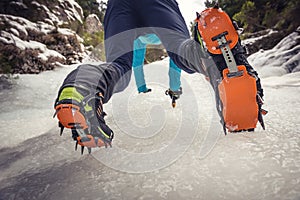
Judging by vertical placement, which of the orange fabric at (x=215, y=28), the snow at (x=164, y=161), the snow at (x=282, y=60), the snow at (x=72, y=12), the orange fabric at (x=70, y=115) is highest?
the snow at (x=72, y=12)

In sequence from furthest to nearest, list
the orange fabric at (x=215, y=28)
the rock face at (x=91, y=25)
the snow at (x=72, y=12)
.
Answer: the rock face at (x=91, y=25) < the snow at (x=72, y=12) < the orange fabric at (x=215, y=28)

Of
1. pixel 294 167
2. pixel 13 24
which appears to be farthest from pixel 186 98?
pixel 13 24

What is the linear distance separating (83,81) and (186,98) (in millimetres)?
1101

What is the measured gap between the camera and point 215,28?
68 centimetres

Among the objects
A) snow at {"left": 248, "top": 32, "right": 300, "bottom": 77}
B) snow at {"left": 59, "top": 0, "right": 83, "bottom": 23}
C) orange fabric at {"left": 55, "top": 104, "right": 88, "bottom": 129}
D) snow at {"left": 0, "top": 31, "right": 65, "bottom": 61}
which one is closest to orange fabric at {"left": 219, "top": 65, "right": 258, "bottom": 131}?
orange fabric at {"left": 55, "top": 104, "right": 88, "bottom": 129}

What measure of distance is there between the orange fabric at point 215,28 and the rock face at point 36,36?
3419 mm

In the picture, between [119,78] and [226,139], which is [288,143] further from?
[119,78]

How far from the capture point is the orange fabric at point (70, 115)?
24.3 inches

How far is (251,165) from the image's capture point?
0.61 m

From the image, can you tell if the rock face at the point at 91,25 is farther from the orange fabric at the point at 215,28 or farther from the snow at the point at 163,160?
the orange fabric at the point at 215,28

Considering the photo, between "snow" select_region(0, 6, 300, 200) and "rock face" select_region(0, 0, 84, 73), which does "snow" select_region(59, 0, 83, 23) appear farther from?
"snow" select_region(0, 6, 300, 200)

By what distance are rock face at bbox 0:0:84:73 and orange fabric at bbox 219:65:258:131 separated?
350 cm

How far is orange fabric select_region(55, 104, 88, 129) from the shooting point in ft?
2.03

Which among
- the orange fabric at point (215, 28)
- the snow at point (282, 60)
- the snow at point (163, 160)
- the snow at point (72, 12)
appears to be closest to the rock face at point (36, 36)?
the snow at point (72, 12)
